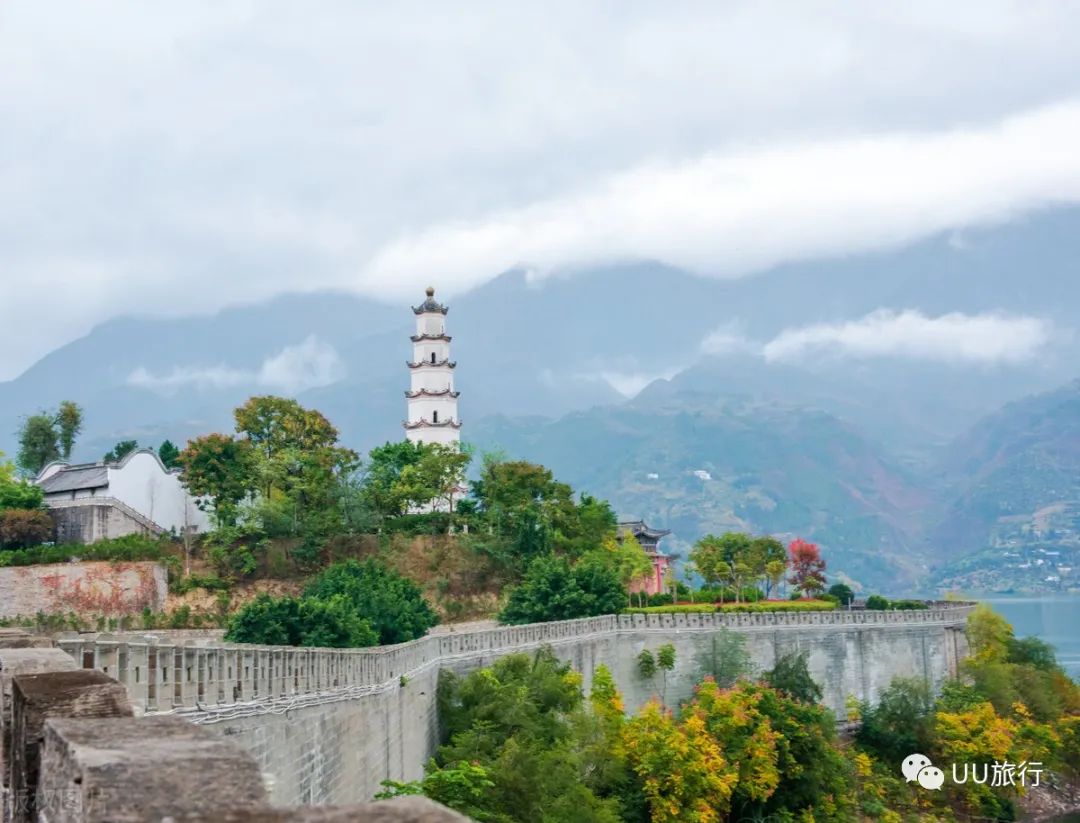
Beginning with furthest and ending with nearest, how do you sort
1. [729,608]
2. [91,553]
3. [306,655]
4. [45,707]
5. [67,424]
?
[67,424] → [91,553] → [729,608] → [306,655] → [45,707]

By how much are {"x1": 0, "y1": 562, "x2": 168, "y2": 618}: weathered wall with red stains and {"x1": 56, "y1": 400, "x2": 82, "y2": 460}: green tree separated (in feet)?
75.4

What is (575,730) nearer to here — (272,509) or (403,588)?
(403,588)

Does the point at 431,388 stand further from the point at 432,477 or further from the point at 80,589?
the point at 80,589

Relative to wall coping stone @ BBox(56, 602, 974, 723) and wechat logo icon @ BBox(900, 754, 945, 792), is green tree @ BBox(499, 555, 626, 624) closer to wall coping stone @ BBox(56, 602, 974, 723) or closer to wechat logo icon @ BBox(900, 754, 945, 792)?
wall coping stone @ BBox(56, 602, 974, 723)

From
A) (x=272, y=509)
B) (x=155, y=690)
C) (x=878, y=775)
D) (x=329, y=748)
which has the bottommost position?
(x=878, y=775)

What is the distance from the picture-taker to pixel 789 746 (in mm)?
38094

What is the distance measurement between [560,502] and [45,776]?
176ft

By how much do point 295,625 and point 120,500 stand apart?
26462 millimetres

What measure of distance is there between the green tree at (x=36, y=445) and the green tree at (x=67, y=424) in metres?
0.69

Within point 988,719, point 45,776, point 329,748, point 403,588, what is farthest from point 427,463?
point 45,776

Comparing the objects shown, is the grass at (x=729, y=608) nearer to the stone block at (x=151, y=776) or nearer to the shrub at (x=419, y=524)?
the shrub at (x=419, y=524)

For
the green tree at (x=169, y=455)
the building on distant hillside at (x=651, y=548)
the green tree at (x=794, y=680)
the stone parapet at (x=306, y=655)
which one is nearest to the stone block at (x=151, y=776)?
the stone parapet at (x=306, y=655)

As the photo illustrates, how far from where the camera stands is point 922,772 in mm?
46031

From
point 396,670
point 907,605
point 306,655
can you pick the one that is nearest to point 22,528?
point 396,670
